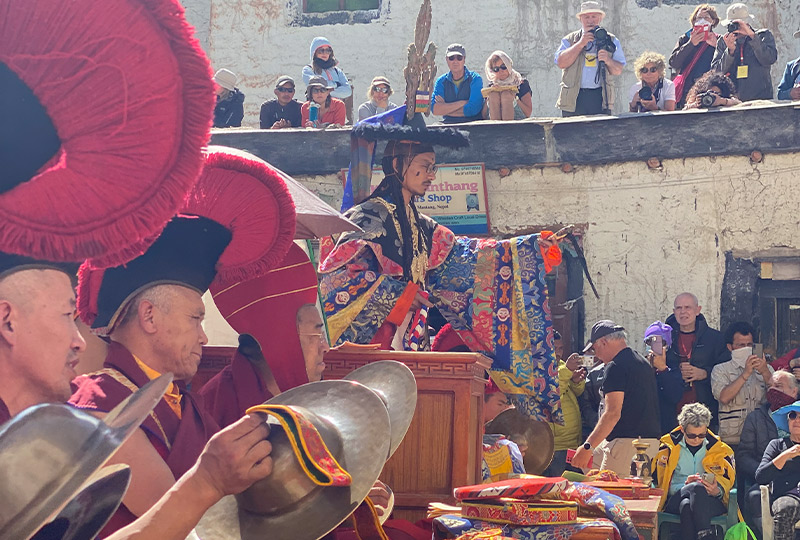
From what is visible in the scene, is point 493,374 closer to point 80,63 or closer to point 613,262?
point 80,63

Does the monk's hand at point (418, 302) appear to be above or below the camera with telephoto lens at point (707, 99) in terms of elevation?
below

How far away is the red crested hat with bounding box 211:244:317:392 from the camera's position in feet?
13.1

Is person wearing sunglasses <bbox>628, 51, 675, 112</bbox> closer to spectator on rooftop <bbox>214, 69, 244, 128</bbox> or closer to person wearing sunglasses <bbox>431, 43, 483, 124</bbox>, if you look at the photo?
person wearing sunglasses <bbox>431, 43, 483, 124</bbox>

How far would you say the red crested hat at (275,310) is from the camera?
399cm

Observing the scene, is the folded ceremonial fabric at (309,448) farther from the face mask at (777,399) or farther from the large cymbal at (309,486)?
the face mask at (777,399)

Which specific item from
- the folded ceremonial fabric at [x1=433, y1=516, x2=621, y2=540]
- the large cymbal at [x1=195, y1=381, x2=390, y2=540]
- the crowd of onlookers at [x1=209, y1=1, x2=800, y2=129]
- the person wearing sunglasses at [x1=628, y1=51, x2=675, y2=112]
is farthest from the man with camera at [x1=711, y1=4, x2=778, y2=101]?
the large cymbal at [x1=195, y1=381, x2=390, y2=540]

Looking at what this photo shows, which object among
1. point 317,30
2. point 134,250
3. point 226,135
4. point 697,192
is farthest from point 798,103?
point 134,250

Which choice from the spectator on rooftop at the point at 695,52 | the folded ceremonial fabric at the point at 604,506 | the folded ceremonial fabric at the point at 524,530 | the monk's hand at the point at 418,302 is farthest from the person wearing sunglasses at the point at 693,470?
the spectator on rooftop at the point at 695,52

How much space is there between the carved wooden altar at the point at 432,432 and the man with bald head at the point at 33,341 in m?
2.33

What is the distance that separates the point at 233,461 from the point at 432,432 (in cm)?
238

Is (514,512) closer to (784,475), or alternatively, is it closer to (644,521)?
(644,521)

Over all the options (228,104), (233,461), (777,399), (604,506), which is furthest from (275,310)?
(228,104)

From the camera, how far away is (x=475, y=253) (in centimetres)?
622

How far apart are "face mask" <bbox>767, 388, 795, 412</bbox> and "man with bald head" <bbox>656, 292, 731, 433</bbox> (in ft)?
1.54
